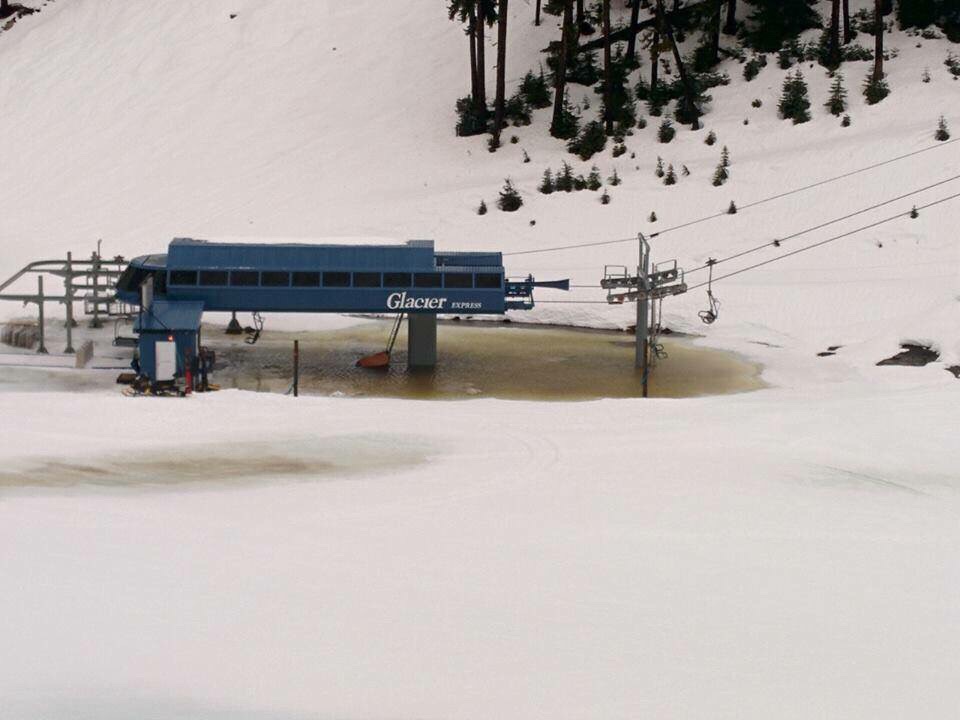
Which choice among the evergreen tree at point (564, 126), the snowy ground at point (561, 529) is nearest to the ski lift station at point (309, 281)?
the snowy ground at point (561, 529)

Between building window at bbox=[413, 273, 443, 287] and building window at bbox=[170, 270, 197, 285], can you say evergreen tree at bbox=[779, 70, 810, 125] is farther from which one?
building window at bbox=[170, 270, 197, 285]

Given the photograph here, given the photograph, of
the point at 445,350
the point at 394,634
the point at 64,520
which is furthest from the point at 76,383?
the point at 394,634

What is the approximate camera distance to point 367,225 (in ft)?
194

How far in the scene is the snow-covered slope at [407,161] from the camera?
4844cm

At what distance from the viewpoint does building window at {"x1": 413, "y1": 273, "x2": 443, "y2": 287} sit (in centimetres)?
3975

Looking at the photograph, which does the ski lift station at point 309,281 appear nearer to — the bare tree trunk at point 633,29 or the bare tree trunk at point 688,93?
the bare tree trunk at point 688,93

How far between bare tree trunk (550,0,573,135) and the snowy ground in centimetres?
1057

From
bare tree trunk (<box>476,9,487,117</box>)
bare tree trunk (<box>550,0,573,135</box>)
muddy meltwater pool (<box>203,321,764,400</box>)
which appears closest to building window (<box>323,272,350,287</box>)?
muddy meltwater pool (<box>203,321,764,400</box>)

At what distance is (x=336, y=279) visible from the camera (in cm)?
3941

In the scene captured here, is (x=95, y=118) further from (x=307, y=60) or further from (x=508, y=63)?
(x=508, y=63)

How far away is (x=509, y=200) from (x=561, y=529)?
1621 inches

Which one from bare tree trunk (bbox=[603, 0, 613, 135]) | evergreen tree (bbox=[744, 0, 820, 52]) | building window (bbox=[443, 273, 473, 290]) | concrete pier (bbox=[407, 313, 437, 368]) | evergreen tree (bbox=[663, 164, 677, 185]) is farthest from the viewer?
evergreen tree (bbox=[744, 0, 820, 52])

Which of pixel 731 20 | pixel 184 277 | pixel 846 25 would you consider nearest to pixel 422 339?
pixel 184 277

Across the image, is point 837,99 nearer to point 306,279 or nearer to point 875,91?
point 875,91
